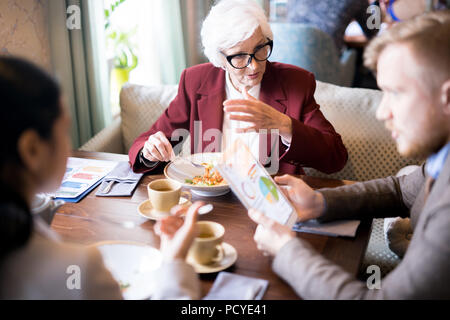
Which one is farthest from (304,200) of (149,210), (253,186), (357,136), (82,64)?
(82,64)

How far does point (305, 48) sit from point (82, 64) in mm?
1564

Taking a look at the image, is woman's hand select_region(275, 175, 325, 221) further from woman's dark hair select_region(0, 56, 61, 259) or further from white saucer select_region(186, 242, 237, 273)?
woman's dark hair select_region(0, 56, 61, 259)

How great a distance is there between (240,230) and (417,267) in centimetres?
53

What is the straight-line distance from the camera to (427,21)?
0.99 meters

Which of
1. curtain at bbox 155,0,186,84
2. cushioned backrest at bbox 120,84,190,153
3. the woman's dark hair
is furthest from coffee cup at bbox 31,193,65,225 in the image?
curtain at bbox 155,0,186,84

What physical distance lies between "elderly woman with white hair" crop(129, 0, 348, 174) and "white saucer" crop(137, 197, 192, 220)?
11.2 inches

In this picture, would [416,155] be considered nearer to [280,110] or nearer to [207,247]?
[207,247]

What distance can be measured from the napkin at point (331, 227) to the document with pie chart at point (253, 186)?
6 cm

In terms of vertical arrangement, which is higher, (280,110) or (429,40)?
(429,40)

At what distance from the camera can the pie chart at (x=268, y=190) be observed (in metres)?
1.23

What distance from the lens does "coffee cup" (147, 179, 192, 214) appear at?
1302 mm

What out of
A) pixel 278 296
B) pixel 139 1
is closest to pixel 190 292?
pixel 278 296

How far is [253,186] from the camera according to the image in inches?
47.6

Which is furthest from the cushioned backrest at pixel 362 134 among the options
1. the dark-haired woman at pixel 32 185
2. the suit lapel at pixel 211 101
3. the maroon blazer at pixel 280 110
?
the dark-haired woman at pixel 32 185
